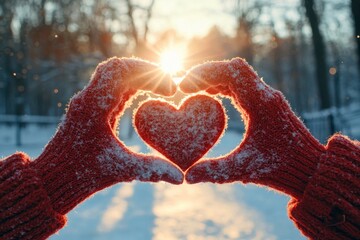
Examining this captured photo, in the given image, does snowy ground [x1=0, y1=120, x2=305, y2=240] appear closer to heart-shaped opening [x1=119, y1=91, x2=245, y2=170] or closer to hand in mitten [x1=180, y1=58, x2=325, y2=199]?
heart-shaped opening [x1=119, y1=91, x2=245, y2=170]

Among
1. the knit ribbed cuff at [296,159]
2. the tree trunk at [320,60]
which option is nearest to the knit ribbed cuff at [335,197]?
the knit ribbed cuff at [296,159]

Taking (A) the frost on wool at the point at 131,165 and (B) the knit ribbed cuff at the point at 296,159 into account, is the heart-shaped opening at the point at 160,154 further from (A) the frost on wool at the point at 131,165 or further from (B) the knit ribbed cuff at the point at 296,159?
(B) the knit ribbed cuff at the point at 296,159

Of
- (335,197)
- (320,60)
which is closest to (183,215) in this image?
(335,197)

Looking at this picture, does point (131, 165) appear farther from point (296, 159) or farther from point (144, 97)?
point (144, 97)

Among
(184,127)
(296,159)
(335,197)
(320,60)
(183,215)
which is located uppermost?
(320,60)

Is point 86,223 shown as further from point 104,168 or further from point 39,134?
point 39,134

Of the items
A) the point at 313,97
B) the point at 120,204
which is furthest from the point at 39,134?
the point at 313,97
